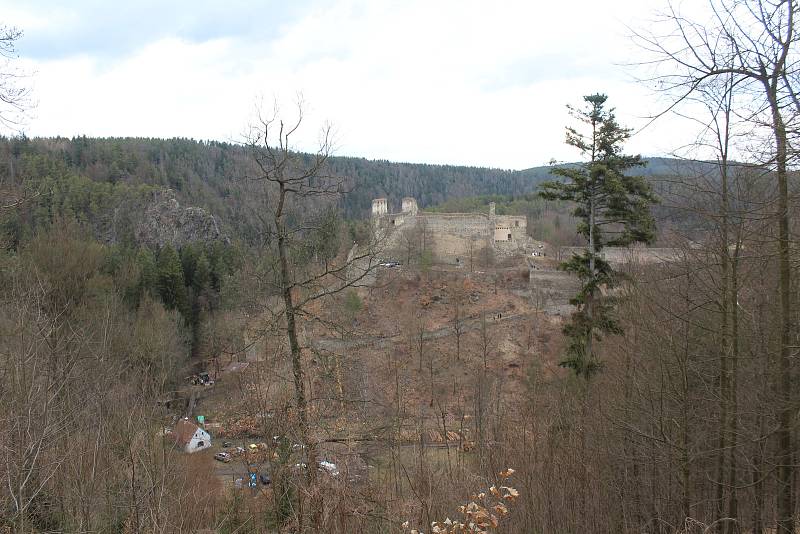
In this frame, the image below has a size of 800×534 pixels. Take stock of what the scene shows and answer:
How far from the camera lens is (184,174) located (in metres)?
84.1

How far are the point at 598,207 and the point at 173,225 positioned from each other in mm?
50759

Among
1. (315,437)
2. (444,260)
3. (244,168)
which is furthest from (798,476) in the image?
(444,260)

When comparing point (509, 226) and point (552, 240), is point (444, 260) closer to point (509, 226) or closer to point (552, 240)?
point (509, 226)

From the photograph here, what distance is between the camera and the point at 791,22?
4484 mm

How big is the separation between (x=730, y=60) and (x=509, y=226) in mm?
36961

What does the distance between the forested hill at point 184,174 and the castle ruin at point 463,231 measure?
7.43 m

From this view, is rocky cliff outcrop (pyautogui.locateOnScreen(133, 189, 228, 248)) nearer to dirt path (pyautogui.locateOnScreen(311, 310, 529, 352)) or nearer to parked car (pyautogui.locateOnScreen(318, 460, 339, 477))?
dirt path (pyautogui.locateOnScreen(311, 310, 529, 352))

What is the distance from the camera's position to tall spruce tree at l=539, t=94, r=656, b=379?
438 inches

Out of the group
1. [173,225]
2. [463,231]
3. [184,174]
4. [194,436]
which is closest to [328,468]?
[194,436]

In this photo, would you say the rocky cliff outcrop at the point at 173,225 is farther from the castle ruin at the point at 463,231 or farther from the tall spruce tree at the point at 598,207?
the tall spruce tree at the point at 598,207

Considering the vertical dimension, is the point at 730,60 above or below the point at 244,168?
above

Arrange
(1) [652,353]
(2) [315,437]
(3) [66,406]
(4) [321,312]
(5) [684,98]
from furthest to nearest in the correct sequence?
(4) [321,312], (1) [652,353], (3) [66,406], (2) [315,437], (5) [684,98]

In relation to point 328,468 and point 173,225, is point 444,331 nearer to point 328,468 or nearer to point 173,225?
point 328,468

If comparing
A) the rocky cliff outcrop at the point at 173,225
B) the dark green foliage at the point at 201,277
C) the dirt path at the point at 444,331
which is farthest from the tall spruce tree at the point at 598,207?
the rocky cliff outcrop at the point at 173,225
